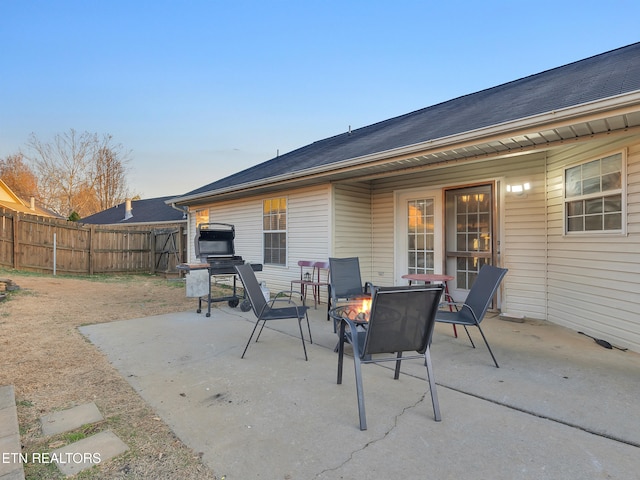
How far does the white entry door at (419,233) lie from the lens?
5.87 m

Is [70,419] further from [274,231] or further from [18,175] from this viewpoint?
[18,175]

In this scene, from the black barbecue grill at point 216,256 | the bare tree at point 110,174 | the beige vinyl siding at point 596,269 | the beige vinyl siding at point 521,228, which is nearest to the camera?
the beige vinyl siding at point 596,269

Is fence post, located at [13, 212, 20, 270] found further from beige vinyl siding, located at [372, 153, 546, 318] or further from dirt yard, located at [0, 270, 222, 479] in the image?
beige vinyl siding, located at [372, 153, 546, 318]

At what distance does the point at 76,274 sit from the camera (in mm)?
10664

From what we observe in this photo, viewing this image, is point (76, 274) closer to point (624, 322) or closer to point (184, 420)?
point (184, 420)

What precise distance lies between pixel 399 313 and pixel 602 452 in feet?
4.11

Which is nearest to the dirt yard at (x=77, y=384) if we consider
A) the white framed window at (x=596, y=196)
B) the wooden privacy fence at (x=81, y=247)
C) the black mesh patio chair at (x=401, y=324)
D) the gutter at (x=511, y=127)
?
the black mesh patio chair at (x=401, y=324)

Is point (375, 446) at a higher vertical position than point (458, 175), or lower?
lower

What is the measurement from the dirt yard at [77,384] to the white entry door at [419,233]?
13.2 feet

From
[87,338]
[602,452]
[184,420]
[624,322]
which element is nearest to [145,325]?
[87,338]

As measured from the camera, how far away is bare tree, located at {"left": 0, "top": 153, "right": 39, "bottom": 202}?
25.0 meters

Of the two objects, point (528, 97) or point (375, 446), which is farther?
point (528, 97)

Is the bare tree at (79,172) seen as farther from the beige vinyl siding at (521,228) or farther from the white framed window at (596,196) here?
the white framed window at (596,196)

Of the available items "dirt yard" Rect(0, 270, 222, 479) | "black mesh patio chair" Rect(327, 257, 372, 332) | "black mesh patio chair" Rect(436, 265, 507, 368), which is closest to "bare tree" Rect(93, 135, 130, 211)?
"dirt yard" Rect(0, 270, 222, 479)
